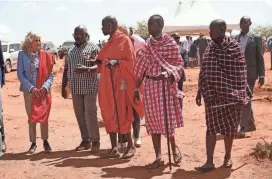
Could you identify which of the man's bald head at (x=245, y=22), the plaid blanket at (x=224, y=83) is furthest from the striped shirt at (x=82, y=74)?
the man's bald head at (x=245, y=22)

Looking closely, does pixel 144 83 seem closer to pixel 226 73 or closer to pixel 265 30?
pixel 226 73

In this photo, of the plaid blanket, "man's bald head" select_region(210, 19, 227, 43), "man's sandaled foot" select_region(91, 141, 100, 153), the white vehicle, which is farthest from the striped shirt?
the white vehicle

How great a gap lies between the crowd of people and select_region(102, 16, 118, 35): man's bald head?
0.01 meters

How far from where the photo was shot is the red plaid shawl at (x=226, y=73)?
5.45 meters

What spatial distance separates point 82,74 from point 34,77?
0.72 m

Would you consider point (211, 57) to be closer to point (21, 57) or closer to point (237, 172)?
point (237, 172)

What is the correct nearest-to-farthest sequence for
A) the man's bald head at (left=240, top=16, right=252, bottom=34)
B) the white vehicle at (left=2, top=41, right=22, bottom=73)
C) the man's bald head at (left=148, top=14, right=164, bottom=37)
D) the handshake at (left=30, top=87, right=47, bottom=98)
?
the man's bald head at (left=148, top=14, right=164, bottom=37) → the handshake at (left=30, top=87, right=47, bottom=98) → the man's bald head at (left=240, top=16, right=252, bottom=34) → the white vehicle at (left=2, top=41, right=22, bottom=73)

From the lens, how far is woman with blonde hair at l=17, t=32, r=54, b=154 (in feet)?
22.4

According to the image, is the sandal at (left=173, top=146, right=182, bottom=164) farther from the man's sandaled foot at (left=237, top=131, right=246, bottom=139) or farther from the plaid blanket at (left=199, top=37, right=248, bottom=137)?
the man's sandaled foot at (left=237, top=131, right=246, bottom=139)

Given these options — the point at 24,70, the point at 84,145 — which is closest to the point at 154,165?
the point at 84,145

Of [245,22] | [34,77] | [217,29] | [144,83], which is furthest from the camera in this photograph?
[245,22]

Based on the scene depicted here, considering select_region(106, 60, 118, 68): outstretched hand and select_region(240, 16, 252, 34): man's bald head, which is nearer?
select_region(106, 60, 118, 68): outstretched hand

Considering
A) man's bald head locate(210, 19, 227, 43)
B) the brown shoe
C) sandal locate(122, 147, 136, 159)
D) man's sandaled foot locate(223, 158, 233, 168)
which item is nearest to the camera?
man's bald head locate(210, 19, 227, 43)

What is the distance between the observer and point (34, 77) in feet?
22.6
